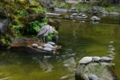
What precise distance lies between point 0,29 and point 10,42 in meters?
1.17

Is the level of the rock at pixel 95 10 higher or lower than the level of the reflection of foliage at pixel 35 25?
lower

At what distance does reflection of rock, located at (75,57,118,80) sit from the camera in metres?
11.4

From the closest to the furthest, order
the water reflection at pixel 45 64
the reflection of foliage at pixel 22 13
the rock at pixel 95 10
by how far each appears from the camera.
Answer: the water reflection at pixel 45 64
the reflection of foliage at pixel 22 13
the rock at pixel 95 10

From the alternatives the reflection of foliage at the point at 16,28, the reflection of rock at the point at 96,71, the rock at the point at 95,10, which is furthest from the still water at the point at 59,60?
the rock at the point at 95,10

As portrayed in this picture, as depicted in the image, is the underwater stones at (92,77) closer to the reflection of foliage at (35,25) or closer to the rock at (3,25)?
the rock at (3,25)

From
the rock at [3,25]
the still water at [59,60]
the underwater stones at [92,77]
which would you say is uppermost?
the rock at [3,25]

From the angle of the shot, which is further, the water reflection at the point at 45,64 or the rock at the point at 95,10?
the rock at the point at 95,10

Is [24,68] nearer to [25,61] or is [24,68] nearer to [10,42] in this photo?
[25,61]

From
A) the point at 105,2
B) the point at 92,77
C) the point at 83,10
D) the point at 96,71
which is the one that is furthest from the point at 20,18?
the point at 105,2

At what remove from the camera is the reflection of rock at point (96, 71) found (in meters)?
11.4

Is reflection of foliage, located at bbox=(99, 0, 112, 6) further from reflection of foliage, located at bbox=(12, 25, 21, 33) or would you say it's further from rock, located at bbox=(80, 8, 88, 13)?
reflection of foliage, located at bbox=(12, 25, 21, 33)

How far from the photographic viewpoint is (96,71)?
37.8ft

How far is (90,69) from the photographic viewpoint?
38.1 ft

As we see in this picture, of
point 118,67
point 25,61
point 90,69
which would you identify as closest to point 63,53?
point 25,61
